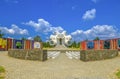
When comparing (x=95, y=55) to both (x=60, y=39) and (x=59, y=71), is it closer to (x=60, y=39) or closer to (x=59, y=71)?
(x=59, y=71)

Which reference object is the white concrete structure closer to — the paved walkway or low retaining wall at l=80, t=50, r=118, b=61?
low retaining wall at l=80, t=50, r=118, b=61

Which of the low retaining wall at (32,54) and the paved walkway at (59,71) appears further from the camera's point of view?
the low retaining wall at (32,54)

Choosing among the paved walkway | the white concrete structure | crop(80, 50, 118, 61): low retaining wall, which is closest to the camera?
the paved walkway

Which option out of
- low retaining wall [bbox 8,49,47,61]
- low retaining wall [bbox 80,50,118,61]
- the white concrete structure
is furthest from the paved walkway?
the white concrete structure

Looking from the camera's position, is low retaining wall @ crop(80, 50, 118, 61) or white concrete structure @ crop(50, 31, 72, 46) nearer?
low retaining wall @ crop(80, 50, 118, 61)

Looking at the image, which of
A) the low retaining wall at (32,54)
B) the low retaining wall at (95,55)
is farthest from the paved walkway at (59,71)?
the low retaining wall at (32,54)

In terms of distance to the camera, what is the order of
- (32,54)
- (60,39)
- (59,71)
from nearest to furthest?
(59,71)
(32,54)
(60,39)

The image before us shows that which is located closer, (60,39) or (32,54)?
(32,54)

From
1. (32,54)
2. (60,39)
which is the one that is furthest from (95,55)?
(60,39)

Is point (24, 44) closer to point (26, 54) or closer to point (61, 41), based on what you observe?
point (26, 54)

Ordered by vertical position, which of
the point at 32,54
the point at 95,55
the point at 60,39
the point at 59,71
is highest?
the point at 60,39

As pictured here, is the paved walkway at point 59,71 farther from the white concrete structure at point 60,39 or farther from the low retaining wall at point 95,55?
the white concrete structure at point 60,39

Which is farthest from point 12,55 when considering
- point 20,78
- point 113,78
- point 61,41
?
point 61,41

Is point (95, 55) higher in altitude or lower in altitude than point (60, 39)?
lower
